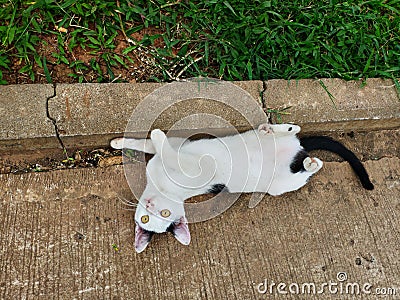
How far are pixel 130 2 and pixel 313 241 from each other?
2011 mm

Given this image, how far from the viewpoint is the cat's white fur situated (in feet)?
7.94

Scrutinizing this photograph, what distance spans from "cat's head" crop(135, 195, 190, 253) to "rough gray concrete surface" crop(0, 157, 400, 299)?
15 cm

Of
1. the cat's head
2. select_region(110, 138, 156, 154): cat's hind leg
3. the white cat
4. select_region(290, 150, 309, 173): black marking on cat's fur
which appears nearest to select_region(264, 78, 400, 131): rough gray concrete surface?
the white cat

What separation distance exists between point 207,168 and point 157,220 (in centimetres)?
44

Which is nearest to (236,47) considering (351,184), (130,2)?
(130,2)

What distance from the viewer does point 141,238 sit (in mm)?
2375

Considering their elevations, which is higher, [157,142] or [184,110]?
[184,110]

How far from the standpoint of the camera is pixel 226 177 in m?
2.52

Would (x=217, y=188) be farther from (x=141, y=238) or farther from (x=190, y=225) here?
(x=141, y=238)

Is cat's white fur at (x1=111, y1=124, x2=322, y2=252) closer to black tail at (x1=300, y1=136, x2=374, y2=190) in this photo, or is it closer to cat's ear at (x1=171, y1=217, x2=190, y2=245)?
cat's ear at (x1=171, y1=217, x2=190, y2=245)

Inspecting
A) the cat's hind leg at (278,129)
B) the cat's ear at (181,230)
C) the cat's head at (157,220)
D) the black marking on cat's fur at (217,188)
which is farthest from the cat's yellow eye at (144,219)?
the cat's hind leg at (278,129)

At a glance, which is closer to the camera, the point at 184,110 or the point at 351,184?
the point at 184,110

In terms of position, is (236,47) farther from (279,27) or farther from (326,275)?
(326,275)

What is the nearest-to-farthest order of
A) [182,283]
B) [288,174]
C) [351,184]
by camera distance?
[182,283] < [288,174] < [351,184]
